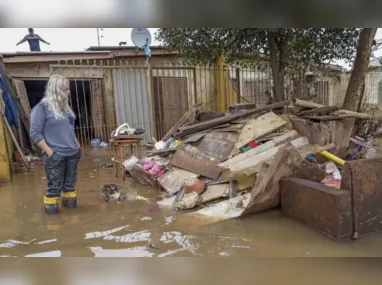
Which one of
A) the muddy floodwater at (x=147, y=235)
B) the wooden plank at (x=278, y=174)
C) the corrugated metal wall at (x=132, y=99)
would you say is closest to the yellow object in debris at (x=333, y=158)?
the wooden plank at (x=278, y=174)

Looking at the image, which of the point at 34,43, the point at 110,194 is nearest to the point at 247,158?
the point at 110,194

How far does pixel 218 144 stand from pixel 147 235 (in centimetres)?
227

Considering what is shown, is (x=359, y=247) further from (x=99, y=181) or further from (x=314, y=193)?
(x=99, y=181)

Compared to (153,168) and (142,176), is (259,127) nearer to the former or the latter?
(153,168)

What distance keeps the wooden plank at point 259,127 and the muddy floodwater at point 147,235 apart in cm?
145

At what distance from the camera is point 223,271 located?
2.14 metres

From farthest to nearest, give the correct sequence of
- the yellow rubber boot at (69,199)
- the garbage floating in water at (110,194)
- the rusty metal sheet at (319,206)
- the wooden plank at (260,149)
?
1. the garbage floating in water at (110,194)
2. the wooden plank at (260,149)
3. the yellow rubber boot at (69,199)
4. the rusty metal sheet at (319,206)

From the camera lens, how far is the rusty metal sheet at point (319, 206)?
309 cm

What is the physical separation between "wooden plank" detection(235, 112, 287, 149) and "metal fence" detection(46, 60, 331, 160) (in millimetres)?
4049

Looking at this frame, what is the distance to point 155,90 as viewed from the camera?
9.65 metres

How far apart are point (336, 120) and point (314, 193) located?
199 cm

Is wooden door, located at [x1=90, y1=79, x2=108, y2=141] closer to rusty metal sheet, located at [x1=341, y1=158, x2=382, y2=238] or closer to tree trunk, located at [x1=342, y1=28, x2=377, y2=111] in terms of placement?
tree trunk, located at [x1=342, y1=28, x2=377, y2=111]

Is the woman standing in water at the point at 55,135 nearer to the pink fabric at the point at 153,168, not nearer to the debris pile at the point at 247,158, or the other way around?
the debris pile at the point at 247,158
